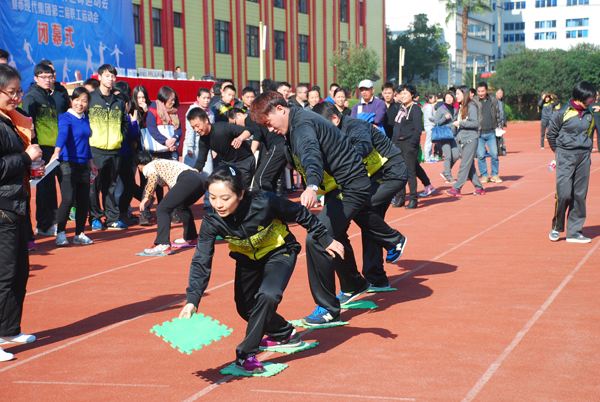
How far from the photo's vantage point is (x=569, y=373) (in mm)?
5402

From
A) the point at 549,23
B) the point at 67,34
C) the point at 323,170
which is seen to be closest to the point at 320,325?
the point at 323,170

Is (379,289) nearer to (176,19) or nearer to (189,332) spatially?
(189,332)

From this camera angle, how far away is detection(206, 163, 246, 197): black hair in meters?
5.32

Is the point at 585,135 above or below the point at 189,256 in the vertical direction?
above

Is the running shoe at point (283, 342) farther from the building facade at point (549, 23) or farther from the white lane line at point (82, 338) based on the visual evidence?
the building facade at point (549, 23)

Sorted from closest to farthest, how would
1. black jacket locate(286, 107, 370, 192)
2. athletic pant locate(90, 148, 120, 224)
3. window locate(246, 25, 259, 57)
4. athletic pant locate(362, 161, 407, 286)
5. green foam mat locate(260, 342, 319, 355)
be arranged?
green foam mat locate(260, 342, 319, 355) → black jacket locate(286, 107, 370, 192) → athletic pant locate(362, 161, 407, 286) → athletic pant locate(90, 148, 120, 224) → window locate(246, 25, 259, 57)

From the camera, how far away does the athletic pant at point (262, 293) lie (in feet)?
17.8

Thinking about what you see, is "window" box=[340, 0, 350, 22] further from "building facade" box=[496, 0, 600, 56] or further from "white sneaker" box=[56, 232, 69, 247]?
"building facade" box=[496, 0, 600, 56]

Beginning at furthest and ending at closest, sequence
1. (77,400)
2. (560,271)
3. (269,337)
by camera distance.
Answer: (560,271) < (269,337) < (77,400)

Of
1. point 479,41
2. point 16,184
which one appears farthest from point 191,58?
point 479,41

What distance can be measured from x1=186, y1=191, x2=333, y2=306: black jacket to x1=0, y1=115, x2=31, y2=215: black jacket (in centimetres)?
169

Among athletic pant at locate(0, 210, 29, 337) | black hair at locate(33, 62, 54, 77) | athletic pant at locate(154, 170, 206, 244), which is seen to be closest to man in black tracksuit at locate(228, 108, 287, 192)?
athletic pant at locate(154, 170, 206, 244)

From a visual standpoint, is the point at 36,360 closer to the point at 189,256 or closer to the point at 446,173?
the point at 189,256

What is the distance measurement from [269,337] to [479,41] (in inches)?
4246
